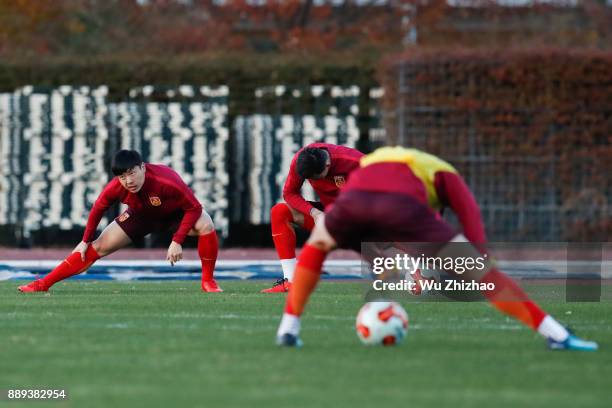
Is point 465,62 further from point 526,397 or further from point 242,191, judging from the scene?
point 526,397

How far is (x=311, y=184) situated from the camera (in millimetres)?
12523

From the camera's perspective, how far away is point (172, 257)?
40.4 ft

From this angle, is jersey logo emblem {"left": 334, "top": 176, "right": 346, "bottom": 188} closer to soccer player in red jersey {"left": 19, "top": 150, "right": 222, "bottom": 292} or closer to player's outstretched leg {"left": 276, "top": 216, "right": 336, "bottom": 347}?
soccer player in red jersey {"left": 19, "top": 150, "right": 222, "bottom": 292}

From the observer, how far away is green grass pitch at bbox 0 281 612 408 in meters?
→ 6.37

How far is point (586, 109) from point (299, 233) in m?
4.79

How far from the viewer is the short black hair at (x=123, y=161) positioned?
12148 mm

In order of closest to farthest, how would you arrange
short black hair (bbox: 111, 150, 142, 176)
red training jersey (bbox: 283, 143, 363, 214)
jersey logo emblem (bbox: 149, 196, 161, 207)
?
1. short black hair (bbox: 111, 150, 142, 176)
2. red training jersey (bbox: 283, 143, 363, 214)
3. jersey logo emblem (bbox: 149, 196, 161, 207)

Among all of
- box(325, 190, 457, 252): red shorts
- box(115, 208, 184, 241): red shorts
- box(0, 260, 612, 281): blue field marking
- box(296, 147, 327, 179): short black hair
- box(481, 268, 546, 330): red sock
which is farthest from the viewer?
box(0, 260, 612, 281): blue field marking

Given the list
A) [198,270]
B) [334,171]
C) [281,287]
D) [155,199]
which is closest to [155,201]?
[155,199]

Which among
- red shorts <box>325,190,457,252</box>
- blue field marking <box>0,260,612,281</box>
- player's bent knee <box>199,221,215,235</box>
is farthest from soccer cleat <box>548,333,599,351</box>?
blue field marking <box>0,260,612,281</box>

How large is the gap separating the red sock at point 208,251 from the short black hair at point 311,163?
1767 millimetres

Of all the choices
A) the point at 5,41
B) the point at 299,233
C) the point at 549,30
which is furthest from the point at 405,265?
the point at 549,30

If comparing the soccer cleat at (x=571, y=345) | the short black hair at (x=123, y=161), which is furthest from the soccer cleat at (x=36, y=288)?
the soccer cleat at (x=571, y=345)

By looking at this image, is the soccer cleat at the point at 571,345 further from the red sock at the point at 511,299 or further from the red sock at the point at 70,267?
the red sock at the point at 70,267
